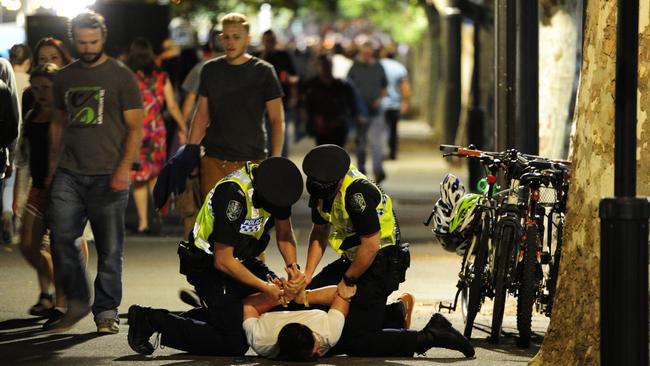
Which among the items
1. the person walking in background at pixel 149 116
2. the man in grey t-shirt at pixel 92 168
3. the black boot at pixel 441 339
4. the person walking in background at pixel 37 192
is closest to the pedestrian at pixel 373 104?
the person walking in background at pixel 149 116

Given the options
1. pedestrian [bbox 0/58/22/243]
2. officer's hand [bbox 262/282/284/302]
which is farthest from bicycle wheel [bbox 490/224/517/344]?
pedestrian [bbox 0/58/22/243]

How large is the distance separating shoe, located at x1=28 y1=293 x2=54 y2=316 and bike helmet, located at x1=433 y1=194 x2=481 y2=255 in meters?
2.52

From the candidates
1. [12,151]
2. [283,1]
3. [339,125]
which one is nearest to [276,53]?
[339,125]

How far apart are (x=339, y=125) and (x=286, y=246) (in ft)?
33.7

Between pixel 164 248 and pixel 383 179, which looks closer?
pixel 164 248

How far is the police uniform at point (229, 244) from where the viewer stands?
8.23 meters

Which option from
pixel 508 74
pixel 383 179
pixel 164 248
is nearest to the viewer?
pixel 508 74

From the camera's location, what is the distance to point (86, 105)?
950 centimetres

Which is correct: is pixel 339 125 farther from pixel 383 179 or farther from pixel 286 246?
pixel 286 246

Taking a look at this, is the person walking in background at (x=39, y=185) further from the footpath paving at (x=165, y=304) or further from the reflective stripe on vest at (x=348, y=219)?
the reflective stripe on vest at (x=348, y=219)

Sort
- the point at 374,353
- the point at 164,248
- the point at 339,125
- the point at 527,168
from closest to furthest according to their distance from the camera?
the point at 374,353
the point at 527,168
the point at 164,248
the point at 339,125

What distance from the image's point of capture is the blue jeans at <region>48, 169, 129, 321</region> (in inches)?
374

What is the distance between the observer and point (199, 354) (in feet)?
28.2

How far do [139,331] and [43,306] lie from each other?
6.30 ft
